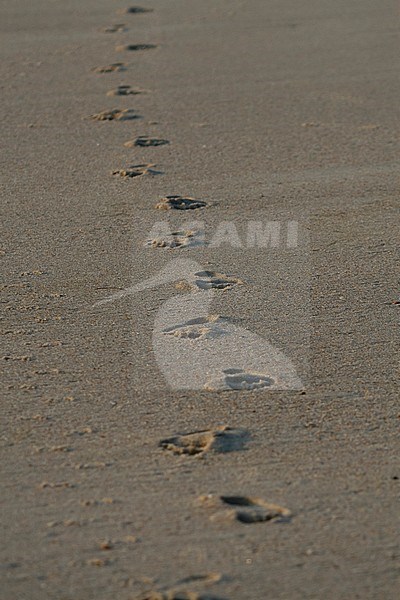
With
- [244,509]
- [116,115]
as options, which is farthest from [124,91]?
[244,509]

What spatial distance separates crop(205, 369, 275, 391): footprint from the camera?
272 cm

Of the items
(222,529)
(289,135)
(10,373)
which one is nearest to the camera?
(222,529)

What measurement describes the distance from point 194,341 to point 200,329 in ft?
0.27

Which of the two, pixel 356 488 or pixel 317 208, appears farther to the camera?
pixel 317 208

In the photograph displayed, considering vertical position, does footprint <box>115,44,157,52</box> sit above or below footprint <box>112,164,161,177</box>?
above

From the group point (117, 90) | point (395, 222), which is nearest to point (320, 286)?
point (395, 222)

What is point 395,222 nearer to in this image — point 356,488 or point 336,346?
point 336,346

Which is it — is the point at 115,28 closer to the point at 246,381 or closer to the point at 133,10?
the point at 133,10

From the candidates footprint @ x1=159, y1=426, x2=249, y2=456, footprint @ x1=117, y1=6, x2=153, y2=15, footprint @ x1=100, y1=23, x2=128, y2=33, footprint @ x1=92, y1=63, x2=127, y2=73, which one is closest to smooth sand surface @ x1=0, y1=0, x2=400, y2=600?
footprint @ x1=159, y1=426, x2=249, y2=456

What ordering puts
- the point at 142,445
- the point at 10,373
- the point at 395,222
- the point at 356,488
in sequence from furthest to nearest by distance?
the point at 395,222 → the point at 10,373 → the point at 142,445 → the point at 356,488

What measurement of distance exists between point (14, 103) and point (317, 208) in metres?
2.66

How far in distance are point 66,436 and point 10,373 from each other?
0.42 meters

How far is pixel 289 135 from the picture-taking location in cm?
530

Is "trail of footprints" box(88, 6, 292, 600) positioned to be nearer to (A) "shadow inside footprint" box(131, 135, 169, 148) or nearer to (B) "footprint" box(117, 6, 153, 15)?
(A) "shadow inside footprint" box(131, 135, 169, 148)
